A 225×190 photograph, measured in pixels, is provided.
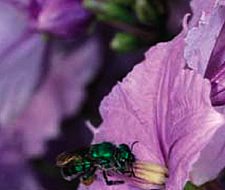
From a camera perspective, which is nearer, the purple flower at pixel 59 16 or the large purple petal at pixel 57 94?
the purple flower at pixel 59 16

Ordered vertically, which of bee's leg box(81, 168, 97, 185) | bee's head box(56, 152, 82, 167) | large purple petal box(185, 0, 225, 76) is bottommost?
bee's leg box(81, 168, 97, 185)

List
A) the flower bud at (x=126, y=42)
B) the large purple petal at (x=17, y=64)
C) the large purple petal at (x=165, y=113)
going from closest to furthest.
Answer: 1. the large purple petal at (x=165, y=113)
2. the flower bud at (x=126, y=42)
3. the large purple petal at (x=17, y=64)

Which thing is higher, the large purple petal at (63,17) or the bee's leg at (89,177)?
the large purple petal at (63,17)

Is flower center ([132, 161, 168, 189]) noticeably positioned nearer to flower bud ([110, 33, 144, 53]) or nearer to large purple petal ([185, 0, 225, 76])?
large purple petal ([185, 0, 225, 76])

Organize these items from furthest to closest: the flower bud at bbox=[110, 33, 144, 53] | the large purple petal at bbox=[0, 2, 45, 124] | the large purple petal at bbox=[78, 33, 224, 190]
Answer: the large purple petal at bbox=[0, 2, 45, 124], the flower bud at bbox=[110, 33, 144, 53], the large purple petal at bbox=[78, 33, 224, 190]

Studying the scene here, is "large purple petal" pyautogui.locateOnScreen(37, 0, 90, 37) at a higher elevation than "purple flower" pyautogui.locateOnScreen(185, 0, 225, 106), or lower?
higher

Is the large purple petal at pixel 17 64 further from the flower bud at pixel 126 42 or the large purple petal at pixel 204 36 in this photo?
the large purple petal at pixel 204 36

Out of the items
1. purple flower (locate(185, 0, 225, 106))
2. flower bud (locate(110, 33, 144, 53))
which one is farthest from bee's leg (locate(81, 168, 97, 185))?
flower bud (locate(110, 33, 144, 53))

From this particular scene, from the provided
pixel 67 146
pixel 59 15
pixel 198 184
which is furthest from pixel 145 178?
pixel 67 146

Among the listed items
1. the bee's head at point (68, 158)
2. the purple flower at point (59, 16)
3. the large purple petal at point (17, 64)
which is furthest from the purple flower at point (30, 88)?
the bee's head at point (68, 158)
